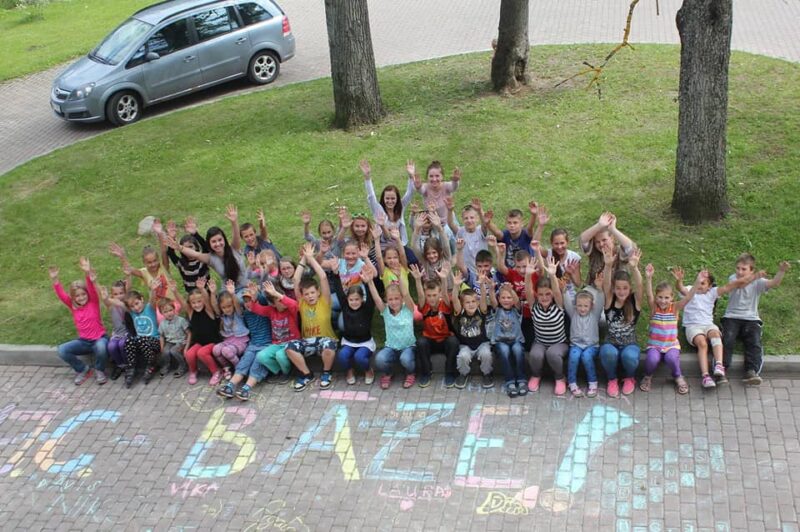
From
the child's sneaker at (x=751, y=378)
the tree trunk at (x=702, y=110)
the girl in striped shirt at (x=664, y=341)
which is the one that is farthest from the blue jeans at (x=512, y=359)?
the tree trunk at (x=702, y=110)

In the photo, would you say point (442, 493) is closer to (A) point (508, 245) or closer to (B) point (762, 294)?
(A) point (508, 245)

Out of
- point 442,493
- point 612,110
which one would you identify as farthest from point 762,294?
point 612,110

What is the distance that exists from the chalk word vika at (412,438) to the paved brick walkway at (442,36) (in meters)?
8.78

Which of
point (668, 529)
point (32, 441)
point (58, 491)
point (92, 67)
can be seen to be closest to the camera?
point (668, 529)

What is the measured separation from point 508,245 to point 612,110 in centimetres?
483

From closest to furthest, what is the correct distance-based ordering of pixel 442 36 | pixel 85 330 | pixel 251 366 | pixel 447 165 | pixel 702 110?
1. pixel 251 366
2. pixel 85 330
3. pixel 702 110
4. pixel 447 165
5. pixel 442 36

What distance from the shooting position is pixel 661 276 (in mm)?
8977

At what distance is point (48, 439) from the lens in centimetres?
820

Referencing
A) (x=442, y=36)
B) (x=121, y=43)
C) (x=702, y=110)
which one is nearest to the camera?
(x=702, y=110)

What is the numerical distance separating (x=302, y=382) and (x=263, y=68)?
9.49 meters

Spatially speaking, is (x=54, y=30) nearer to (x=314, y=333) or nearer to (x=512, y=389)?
(x=314, y=333)

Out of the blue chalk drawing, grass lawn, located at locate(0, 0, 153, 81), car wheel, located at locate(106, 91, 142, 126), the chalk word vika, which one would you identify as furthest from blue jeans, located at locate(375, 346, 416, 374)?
grass lawn, located at locate(0, 0, 153, 81)

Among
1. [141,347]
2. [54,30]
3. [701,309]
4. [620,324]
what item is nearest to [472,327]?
[620,324]

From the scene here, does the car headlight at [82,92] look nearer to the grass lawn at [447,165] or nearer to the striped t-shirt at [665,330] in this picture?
the grass lawn at [447,165]
